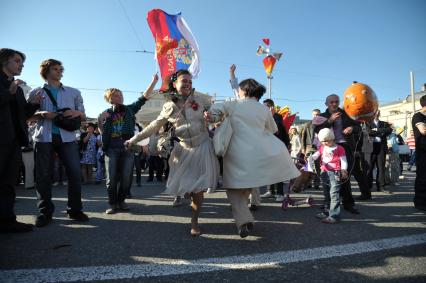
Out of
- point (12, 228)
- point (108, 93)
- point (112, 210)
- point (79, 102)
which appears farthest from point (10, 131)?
point (112, 210)

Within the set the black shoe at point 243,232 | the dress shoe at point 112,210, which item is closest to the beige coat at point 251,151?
the black shoe at point 243,232

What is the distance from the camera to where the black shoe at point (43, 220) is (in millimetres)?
3804

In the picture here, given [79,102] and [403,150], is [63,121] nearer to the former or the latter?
[79,102]

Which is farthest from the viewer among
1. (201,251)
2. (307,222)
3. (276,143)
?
(307,222)

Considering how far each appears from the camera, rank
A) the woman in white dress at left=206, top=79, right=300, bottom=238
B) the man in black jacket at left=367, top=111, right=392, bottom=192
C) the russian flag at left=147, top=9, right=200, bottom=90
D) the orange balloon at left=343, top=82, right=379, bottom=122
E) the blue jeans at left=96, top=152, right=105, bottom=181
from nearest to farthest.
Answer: the woman in white dress at left=206, top=79, right=300, bottom=238 → the orange balloon at left=343, top=82, right=379, bottom=122 → the man in black jacket at left=367, top=111, right=392, bottom=192 → the russian flag at left=147, top=9, right=200, bottom=90 → the blue jeans at left=96, top=152, right=105, bottom=181

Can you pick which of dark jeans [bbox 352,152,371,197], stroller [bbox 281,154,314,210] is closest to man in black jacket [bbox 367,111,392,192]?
dark jeans [bbox 352,152,371,197]

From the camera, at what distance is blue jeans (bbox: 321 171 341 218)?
13.1 ft

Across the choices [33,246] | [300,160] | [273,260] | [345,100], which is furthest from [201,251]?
[300,160]

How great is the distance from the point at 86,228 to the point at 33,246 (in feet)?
2.60

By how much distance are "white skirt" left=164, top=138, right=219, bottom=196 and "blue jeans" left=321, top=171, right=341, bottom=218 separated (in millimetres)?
1824

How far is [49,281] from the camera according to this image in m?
2.17

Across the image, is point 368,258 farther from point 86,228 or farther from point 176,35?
point 176,35

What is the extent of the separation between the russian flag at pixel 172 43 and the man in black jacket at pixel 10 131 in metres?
3.91

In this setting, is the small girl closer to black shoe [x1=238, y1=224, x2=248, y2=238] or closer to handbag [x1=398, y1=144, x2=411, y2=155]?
black shoe [x1=238, y1=224, x2=248, y2=238]
